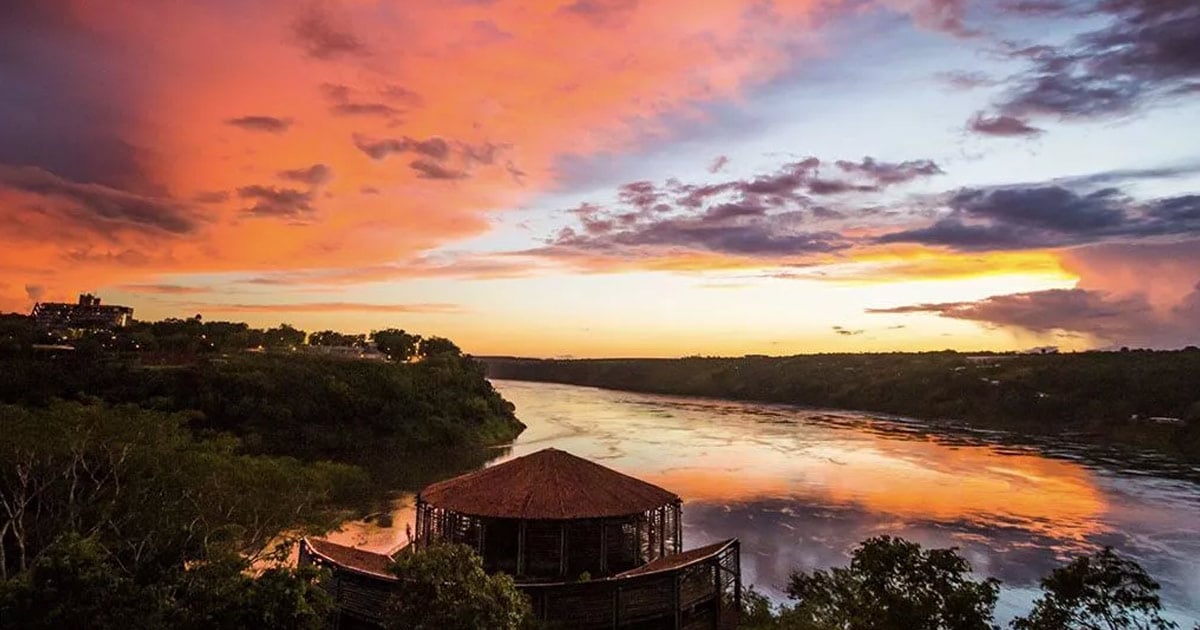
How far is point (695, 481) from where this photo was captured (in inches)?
2749

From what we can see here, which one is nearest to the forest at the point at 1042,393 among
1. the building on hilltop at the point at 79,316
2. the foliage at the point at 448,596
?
the foliage at the point at 448,596

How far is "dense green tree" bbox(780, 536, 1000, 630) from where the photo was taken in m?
16.6

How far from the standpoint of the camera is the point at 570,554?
25906 mm

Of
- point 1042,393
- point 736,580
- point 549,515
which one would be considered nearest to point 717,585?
point 736,580

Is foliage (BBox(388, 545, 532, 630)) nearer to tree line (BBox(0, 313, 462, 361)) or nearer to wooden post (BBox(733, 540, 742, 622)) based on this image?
wooden post (BBox(733, 540, 742, 622))

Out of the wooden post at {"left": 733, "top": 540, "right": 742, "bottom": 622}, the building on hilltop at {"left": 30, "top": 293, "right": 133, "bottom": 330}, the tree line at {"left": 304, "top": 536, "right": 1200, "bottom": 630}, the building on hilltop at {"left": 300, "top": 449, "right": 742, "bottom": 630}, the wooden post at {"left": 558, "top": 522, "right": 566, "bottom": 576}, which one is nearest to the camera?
the tree line at {"left": 304, "top": 536, "right": 1200, "bottom": 630}

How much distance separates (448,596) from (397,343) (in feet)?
505

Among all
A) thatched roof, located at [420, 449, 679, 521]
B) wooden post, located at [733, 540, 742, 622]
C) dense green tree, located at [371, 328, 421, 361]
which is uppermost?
dense green tree, located at [371, 328, 421, 361]

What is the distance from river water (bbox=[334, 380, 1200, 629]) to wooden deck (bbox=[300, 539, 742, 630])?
13.4 m

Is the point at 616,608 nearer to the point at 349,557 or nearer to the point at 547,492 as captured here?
the point at 547,492

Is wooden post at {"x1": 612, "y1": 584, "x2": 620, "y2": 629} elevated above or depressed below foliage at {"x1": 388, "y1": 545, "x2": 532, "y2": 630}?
below

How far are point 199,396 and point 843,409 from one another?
120 m

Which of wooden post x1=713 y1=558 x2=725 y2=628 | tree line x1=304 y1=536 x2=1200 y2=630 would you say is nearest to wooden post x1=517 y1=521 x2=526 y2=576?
tree line x1=304 y1=536 x2=1200 y2=630

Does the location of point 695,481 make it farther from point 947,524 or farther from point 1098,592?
point 1098,592
